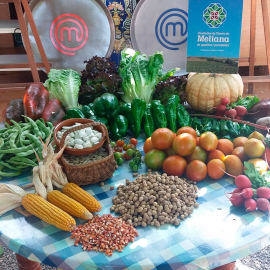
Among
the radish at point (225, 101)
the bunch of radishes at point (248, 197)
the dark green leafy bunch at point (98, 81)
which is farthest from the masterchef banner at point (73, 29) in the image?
the bunch of radishes at point (248, 197)

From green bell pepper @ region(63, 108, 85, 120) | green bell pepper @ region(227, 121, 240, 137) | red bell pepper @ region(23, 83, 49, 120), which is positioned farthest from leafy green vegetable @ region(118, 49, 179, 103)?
green bell pepper @ region(227, 121, 240, 137)

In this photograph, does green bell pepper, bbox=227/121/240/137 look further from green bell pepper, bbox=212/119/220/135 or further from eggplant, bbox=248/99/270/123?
eggplant, bbox=248/99/270/123

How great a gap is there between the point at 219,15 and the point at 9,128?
1.55 m

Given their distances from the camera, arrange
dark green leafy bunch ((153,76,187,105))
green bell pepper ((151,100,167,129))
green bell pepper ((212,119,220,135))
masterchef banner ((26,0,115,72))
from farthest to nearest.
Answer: masterchef banner ((26,0,115,72)) < dark green leafy bunch ((153,76,187,105)) < green bell pepper ((151,100,167,129)) < green bell pepper ((212,119,220,135))

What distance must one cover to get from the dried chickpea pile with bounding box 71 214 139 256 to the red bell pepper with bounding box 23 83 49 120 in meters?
1.04

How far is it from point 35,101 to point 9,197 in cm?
92

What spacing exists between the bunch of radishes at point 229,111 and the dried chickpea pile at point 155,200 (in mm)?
781

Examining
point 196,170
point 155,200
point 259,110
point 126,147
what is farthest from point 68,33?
point 155,200

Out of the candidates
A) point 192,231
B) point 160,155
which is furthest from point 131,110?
point 192,231

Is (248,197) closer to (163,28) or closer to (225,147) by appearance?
(225,147)

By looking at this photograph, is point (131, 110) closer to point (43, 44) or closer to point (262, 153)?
point (262, 153)

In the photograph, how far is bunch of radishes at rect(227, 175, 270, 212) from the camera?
1.26 meters

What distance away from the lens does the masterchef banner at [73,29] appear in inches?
124

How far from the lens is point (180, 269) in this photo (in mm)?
1053
